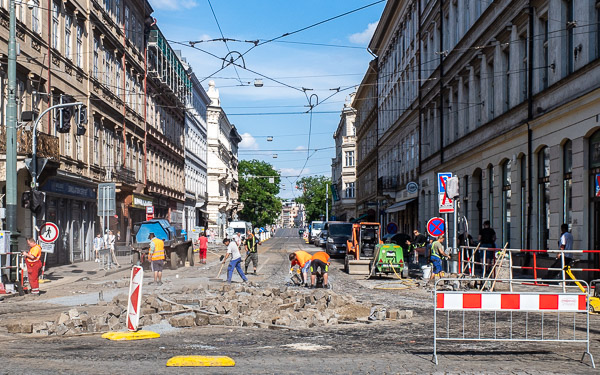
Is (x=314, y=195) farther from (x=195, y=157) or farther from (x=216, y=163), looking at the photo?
(x=195, y=157)

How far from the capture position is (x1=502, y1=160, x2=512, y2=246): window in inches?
1055

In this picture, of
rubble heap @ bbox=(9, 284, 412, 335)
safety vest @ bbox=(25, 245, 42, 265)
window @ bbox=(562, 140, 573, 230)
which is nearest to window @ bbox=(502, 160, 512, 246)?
window @ bbox=(562, 140, 573, 230)

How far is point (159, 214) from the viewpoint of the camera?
5478cm

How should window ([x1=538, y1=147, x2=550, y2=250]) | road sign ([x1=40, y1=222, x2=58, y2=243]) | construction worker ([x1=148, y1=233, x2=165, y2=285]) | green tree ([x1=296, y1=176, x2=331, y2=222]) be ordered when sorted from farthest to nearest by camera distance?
green tree ([x1=296, y1=176, x2=331, y2=222]), window ([x1=538, y1=147, x2=550, y2=250]), construction worker ([x1=148, y1=233, x2=165, y2=285]), road sign ([x1=40, y1=222, x2=58, y2=243])

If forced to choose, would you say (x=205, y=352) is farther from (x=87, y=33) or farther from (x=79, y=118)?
(x=87, y=33)

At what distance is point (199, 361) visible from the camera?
27.0 feet

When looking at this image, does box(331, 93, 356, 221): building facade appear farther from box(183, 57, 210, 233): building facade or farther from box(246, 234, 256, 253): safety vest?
box(246, 234, 256, 253): safety vest

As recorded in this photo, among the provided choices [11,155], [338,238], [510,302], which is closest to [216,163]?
[338,238]

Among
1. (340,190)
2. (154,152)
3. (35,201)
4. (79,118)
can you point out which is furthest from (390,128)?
(340,190)

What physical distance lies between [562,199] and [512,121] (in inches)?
208

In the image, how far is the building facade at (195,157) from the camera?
70.1m

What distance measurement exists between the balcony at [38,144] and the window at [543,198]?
1654 centimetres

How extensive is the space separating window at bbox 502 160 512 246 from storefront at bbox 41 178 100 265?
17956 mm

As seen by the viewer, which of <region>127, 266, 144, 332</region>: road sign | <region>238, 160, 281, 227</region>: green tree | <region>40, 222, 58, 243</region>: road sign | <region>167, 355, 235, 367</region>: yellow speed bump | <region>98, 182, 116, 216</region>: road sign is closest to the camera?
<region>167, 355, 235, 367</region>: yellow speed bump
